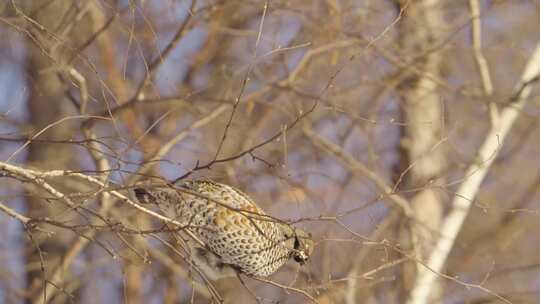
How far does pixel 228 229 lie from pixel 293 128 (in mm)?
1841

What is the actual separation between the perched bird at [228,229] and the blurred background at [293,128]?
134 millimetres

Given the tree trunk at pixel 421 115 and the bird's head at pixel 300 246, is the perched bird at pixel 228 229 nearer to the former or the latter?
the bird's head at pixel 300 246

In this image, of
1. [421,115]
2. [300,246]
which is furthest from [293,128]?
[300,246]

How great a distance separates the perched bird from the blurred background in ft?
0.44

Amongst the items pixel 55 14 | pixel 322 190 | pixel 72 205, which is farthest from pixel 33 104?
pixel 72 205

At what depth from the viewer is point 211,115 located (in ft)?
15.7

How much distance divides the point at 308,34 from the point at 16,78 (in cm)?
237

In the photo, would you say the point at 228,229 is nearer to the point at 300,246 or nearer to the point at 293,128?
the point at 300,246

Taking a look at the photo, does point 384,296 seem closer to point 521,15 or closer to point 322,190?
point 322,190

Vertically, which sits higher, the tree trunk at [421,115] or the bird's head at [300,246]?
the tree trunk at [421,115]

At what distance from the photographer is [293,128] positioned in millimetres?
5426

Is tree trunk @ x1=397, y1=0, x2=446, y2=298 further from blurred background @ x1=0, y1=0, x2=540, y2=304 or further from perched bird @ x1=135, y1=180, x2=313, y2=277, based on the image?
perched bird @ x1=135, y1=180, x2=313, y2=277

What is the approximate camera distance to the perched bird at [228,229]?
3.67 meters

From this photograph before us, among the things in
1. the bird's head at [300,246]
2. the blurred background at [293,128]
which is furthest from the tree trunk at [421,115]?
the bird's head at [300,246]
